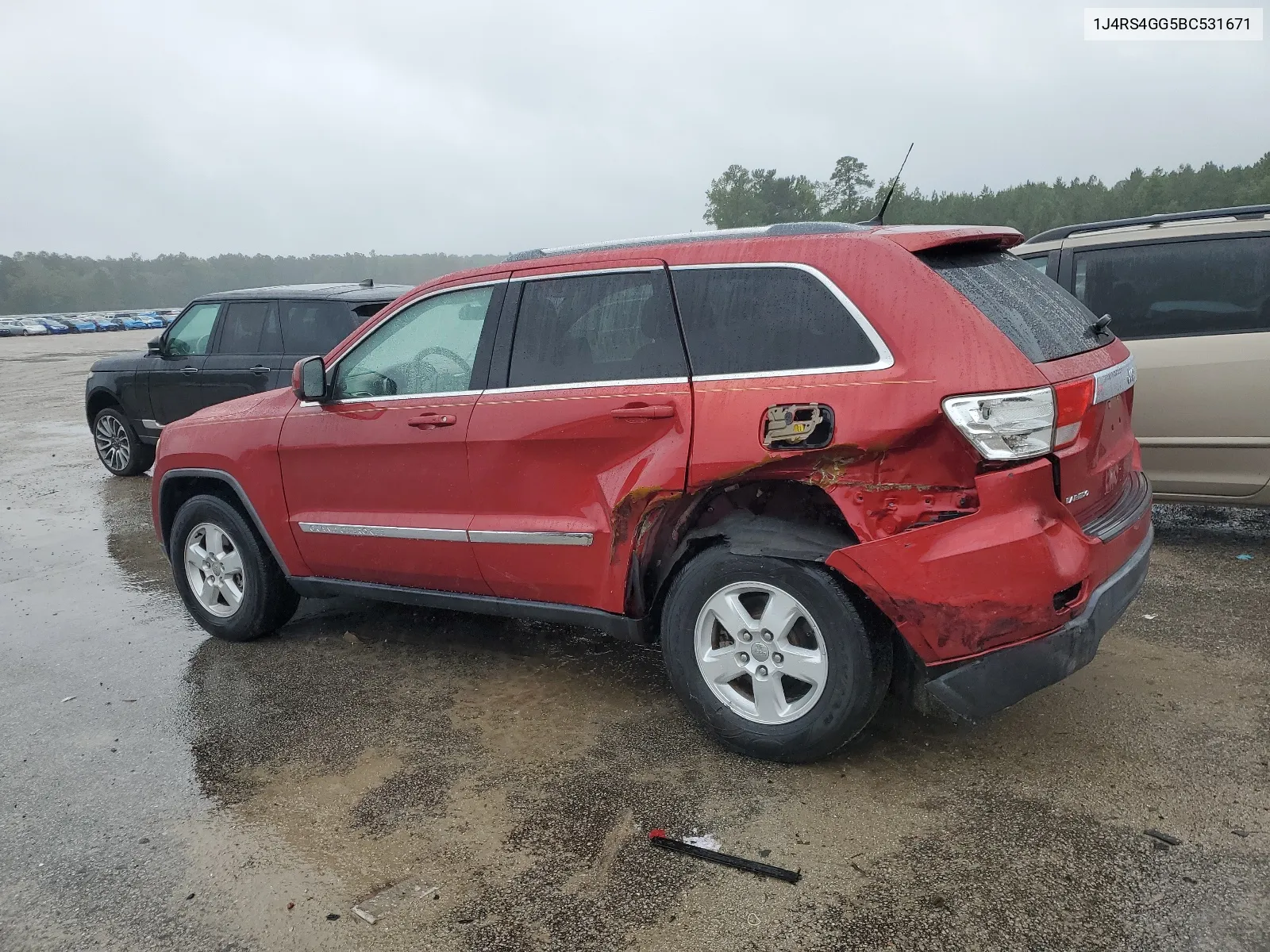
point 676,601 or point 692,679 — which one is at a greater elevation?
point 676,601

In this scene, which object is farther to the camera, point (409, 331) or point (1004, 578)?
point (409, 331)

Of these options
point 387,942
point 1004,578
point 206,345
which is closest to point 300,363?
point 387,942

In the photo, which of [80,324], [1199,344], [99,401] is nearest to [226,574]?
[1199,344]

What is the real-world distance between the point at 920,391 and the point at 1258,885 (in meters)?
1.60

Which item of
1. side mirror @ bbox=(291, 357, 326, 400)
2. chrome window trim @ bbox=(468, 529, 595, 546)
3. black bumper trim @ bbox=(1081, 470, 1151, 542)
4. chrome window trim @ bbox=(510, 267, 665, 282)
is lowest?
chrome window trim @ bbox=(468, 529, 595, 546)

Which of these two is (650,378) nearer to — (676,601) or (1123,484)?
(676,601)

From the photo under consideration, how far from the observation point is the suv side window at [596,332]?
3.58m

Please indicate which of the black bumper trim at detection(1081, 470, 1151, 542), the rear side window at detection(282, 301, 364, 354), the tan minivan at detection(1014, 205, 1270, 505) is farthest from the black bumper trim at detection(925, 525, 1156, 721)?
the rear side window at detection(282, 301, 364, 354)

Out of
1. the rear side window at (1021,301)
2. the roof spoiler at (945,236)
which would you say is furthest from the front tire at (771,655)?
the roof spoiler at (945,236)

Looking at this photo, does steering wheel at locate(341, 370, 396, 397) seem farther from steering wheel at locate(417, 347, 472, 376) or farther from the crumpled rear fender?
the crumpled rear fender

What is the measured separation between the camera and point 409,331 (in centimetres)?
436

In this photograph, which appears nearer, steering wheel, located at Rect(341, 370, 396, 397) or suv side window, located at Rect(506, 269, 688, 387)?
suv side window, located at Rect(506, 269, 688, 387)

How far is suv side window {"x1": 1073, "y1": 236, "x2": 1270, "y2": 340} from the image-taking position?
5.35 m

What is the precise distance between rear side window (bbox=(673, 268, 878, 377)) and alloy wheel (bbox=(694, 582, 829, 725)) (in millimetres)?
750
